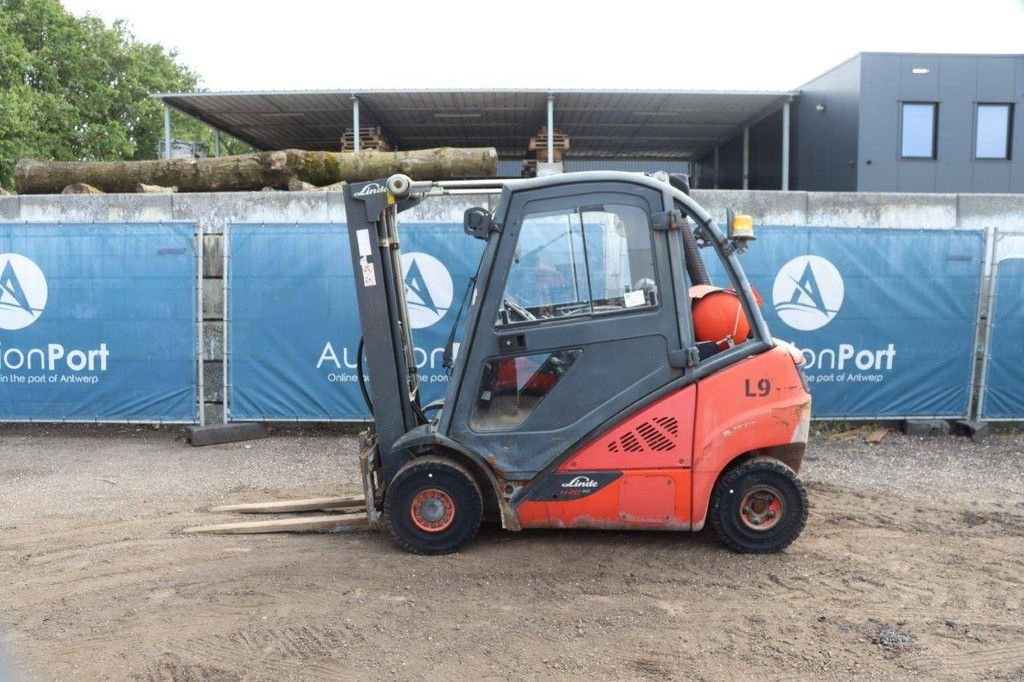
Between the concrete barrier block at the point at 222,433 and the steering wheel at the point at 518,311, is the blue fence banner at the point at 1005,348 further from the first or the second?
the concrete barrier block at the point at 222,433

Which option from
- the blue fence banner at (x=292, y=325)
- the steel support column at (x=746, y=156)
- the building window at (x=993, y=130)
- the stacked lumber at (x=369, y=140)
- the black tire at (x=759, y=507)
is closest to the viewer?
the black tire at (x=759, y=507)

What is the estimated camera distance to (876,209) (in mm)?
9328

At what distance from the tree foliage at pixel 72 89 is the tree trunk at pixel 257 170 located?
14037 millimetres

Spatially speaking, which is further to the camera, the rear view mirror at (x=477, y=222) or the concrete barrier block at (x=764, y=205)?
the concrete barrier block at (x=764, y=205)

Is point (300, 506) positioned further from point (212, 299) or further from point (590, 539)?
point (212, 299)

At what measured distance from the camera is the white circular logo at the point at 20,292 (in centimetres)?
853

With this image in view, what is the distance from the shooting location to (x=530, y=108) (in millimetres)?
20844

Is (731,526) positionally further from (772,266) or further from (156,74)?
(156,74)

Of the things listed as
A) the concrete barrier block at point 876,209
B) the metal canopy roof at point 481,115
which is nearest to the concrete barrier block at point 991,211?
the concrete barrier block at point 876,209

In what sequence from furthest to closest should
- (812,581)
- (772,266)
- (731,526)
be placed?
(772,266)
(731,526)
(812,581)

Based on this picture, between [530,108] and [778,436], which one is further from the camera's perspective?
[530,108]

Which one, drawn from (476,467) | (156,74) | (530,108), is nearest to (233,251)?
(476,467)

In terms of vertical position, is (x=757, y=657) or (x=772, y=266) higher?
(x=772, y=266)

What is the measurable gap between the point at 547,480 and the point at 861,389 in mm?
5156
